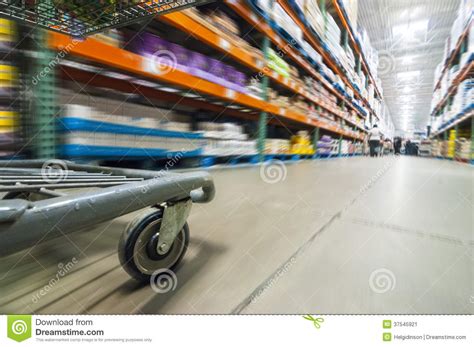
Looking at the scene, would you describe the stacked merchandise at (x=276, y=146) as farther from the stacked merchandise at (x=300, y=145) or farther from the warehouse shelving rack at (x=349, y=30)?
→ the warehouse shelving rack at (x=349, y=30)

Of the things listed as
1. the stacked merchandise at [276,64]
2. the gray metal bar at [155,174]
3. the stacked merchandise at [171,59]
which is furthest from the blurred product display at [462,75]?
the gray metal bar at [155,174]

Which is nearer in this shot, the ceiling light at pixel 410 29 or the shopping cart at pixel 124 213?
the shopping cart at pixel 124 213

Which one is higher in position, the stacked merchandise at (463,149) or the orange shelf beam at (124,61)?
the orange shelf beam at (124,61)

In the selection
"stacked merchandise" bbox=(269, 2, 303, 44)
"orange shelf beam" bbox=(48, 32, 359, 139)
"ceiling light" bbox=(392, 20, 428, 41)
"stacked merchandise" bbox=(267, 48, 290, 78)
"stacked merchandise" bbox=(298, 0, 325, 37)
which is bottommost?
"orange shelf beam" bbox=(48, 32, 359, 139)

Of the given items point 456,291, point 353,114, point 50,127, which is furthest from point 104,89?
point 353,114

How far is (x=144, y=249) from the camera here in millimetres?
450

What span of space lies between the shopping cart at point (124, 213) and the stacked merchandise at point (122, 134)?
727mm

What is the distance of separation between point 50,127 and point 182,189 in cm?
111

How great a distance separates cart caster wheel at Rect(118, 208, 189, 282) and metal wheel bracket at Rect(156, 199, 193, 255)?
11 millimetres

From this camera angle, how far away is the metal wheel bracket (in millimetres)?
464

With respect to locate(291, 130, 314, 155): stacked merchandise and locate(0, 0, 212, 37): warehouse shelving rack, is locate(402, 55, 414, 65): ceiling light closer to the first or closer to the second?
locate(291, 130, 314, 155): stacked merchandise
